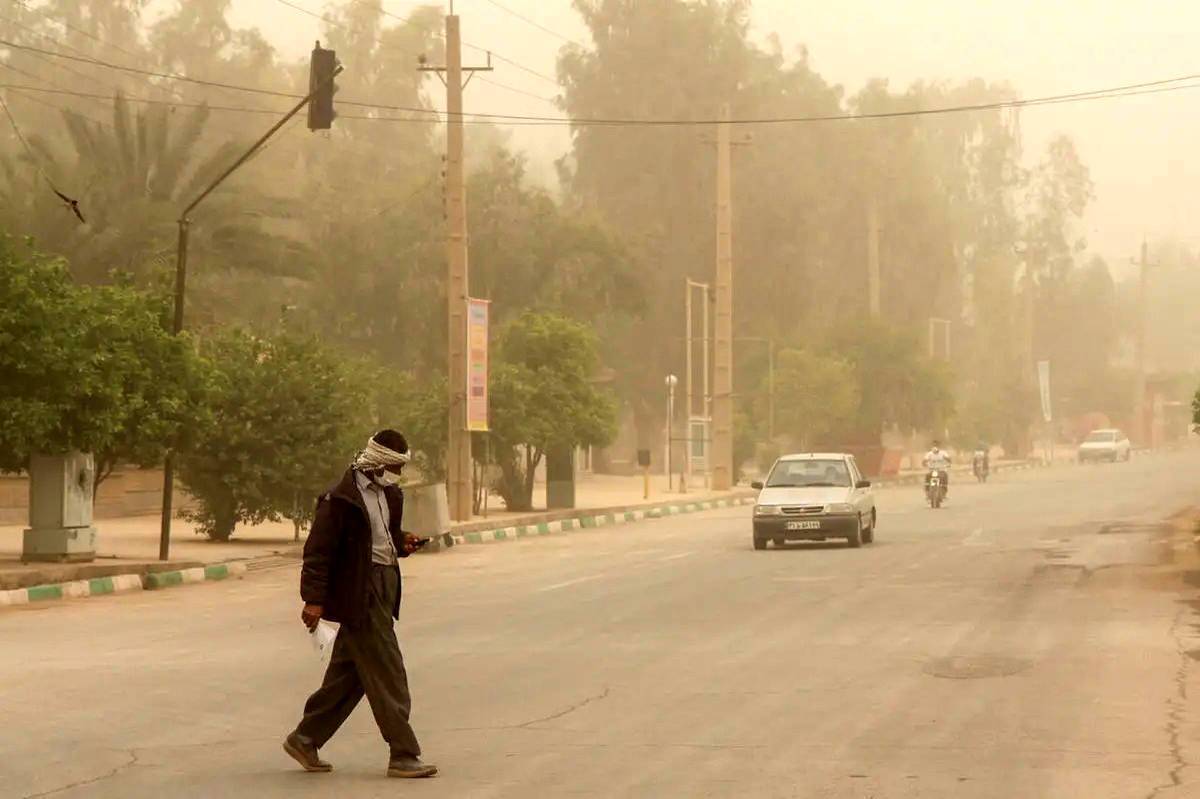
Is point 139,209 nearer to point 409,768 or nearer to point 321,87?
point 321,87

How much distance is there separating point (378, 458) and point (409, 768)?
5.33 ft

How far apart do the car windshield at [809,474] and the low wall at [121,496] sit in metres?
15.2

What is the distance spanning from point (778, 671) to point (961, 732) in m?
3.56

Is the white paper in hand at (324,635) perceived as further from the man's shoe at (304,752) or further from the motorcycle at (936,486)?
the motorcycle at (936,486)

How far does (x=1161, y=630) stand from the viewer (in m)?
18.2

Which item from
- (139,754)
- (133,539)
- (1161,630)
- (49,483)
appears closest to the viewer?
(139,754)

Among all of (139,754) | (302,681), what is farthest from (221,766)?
(302,681)

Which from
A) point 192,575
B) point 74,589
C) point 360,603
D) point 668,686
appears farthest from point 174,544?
point 360,603

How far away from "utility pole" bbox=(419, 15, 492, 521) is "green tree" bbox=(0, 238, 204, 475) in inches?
427

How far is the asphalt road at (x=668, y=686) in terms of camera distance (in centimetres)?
1048

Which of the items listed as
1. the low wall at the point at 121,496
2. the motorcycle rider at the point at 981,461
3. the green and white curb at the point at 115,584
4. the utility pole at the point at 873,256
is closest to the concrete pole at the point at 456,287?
the low wall at the point at 121,496

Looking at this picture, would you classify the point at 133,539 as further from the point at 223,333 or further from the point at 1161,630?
the point at 1161,630

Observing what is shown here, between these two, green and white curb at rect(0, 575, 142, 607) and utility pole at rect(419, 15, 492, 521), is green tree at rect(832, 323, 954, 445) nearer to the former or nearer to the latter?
utility pole at rect(419, 15, 492, 521)

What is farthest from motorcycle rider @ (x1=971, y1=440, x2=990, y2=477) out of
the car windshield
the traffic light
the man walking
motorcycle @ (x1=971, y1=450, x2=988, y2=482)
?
the man walking
